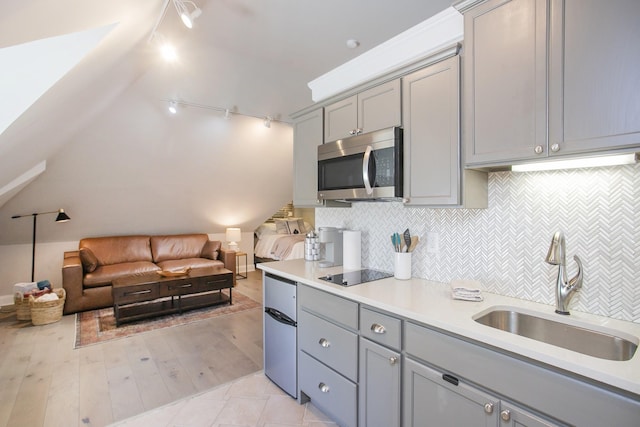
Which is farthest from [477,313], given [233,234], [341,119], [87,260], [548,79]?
[233,234]

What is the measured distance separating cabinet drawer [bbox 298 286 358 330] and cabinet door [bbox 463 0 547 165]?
1014 mm

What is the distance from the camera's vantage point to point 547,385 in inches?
41.1

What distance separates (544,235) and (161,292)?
4.09 meters

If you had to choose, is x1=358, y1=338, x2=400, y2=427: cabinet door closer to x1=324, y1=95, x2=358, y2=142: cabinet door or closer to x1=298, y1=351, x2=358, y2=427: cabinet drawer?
x1=298, y1=351, x2=358, y2=427: cabinet drawer

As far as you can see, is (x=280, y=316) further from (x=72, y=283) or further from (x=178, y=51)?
(x=72, y=283)

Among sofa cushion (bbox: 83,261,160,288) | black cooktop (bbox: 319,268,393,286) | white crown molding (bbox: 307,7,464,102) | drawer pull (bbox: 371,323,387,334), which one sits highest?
white crown molding (bbox: 307,7,464,102)

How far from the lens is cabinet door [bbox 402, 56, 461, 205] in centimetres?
166

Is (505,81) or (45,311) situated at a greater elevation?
(505,81)

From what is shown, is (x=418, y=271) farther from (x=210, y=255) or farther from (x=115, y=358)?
(x=210, y=255)

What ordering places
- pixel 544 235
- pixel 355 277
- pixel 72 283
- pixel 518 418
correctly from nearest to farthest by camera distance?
1. pixel 518 418
2. pixel 544 235
3. pixel 355 277
4. pixel 72 283

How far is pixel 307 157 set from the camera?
2666mm

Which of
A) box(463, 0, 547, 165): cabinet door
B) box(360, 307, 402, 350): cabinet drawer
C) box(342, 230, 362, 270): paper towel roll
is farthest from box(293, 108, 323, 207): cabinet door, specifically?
box(463, 0, 547, 165): cabinet door

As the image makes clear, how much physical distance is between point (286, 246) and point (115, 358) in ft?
12.5

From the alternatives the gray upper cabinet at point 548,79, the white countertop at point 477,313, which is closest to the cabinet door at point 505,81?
the gray upper cabinet at point 548,79
